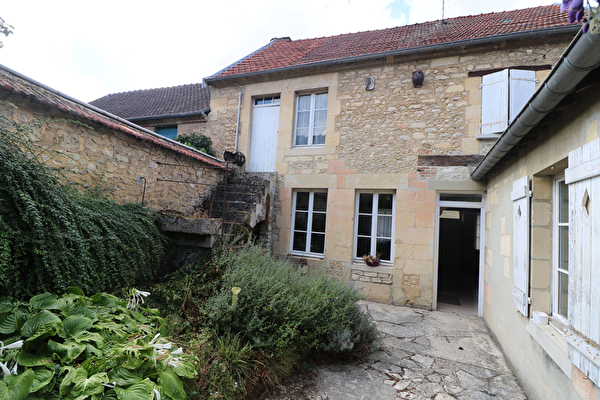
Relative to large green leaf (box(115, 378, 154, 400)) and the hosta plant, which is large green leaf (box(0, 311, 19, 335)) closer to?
the hosta plant

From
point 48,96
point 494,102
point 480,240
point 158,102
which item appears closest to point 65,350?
point 48,96

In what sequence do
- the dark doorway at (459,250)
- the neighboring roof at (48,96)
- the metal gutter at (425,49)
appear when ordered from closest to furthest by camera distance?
the neighboring roof at (48,96)
the metal gutter at (425,49)
the dark doorway at (459,250)

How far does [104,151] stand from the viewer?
4.55 metres

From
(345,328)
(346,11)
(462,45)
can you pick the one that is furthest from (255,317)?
(462,45)

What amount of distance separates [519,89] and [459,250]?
7.66m

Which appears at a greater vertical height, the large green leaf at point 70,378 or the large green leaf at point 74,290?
the large green leaf at point 74,290

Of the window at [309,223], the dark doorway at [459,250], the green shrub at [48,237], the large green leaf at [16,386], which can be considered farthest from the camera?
the dark doorway at [459,250]

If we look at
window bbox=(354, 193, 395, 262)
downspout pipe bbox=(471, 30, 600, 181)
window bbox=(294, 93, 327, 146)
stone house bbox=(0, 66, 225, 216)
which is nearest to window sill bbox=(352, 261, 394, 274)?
window bbox=(354, 193, 395, 262)

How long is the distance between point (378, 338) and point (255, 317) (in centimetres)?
173

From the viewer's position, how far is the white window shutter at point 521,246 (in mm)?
2973

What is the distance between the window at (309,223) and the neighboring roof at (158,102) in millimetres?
3690

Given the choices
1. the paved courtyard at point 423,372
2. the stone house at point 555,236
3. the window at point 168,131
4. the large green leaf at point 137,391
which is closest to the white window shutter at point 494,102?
the stone house at point 555,236

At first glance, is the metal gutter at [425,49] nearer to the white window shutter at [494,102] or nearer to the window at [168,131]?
the white window shutter at [494,102]

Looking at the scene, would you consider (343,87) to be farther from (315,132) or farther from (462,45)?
(462,45)
